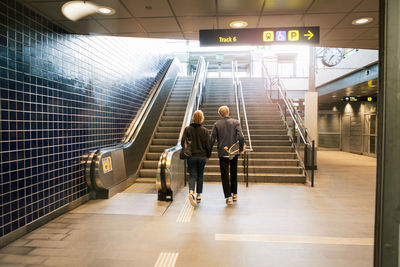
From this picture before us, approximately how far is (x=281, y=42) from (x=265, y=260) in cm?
317

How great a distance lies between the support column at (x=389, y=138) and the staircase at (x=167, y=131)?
5166mm

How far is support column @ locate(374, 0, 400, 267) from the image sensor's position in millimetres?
1593

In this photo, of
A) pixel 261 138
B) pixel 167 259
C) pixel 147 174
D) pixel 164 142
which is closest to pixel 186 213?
pixel 167 259

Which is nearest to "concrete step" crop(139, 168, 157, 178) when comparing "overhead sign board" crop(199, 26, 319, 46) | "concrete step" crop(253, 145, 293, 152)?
"concrete step" crop(253, 145, 293, 152)

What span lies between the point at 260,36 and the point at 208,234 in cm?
303

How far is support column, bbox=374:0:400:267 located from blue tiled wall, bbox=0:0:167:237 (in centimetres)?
349

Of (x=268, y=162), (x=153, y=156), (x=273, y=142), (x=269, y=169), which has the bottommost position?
(x=269, y=169)

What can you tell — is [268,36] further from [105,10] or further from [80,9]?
[80,9]

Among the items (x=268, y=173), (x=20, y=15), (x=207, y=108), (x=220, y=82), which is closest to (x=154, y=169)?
(x=268, y=173)

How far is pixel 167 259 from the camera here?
8.89 feet

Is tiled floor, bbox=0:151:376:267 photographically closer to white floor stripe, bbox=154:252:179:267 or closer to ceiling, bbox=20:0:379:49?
white floor stripe, bbox=154:252:179:267

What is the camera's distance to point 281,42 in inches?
171

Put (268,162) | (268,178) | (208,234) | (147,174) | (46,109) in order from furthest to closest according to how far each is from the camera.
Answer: (268,162)
(147,174)
(268,178)
(46,109)
(208,234)

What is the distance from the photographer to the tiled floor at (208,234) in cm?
272
